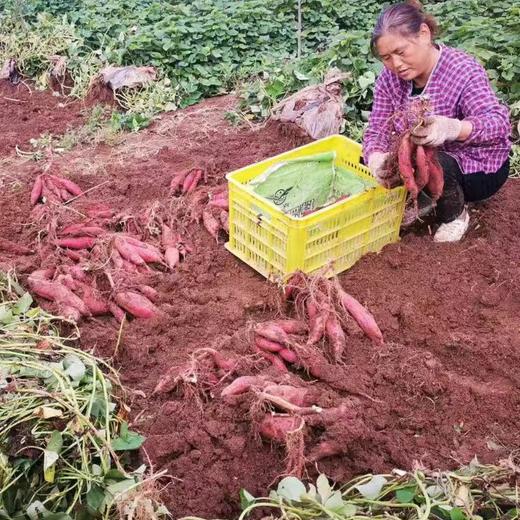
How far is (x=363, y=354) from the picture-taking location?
10.1 feet

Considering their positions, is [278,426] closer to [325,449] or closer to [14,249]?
[325,449]

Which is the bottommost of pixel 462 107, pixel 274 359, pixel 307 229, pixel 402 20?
pixel 274 359

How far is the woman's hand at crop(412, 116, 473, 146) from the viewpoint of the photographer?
3156 millimetres

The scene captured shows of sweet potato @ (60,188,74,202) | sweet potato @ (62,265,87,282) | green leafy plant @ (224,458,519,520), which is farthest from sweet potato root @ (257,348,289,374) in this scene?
sweet potato @ (60,188,74,202)

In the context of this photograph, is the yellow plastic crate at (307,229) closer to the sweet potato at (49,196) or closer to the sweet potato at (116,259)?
the sweet potato at (116,259)

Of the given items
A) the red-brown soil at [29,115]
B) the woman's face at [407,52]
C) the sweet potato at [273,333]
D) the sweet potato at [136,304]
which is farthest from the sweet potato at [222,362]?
the red-brown soil at [29,115]

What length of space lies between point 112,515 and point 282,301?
135 centimetres

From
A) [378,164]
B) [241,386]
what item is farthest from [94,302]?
[378,164]

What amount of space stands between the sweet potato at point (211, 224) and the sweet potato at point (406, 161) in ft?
3.79

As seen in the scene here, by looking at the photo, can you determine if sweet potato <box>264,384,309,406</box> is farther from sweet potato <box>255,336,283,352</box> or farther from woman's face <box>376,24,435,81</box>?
woman's face <box>376,24,435,81</box>

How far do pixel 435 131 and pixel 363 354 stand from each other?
3.54ft

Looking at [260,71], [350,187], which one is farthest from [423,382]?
[260,71]

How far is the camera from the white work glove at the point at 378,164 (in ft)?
11.1

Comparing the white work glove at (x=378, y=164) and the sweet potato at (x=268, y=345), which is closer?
the sweet potato at (x=268, y=345)
